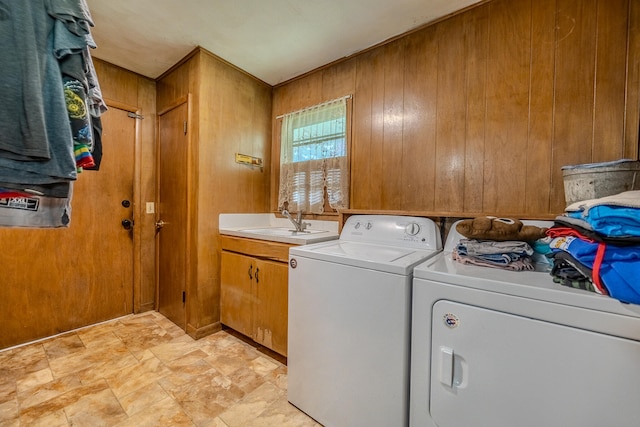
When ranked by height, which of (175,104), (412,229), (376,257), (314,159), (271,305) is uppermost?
(175,104)

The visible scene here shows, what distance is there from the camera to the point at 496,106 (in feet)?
→ 5.20

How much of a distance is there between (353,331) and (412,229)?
0.73 m

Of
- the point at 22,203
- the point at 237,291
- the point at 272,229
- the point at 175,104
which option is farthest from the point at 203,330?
the point at 175,104

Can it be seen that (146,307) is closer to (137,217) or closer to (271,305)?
(137,217)

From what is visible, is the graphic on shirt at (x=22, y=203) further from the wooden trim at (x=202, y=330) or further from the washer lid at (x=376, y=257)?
the wooden trim at (x=202, y=330)

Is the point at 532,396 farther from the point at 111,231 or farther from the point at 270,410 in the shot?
the point at 111,231

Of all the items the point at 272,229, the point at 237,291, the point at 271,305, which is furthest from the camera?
the point at 272,229

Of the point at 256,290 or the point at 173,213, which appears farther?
the point at 173,213

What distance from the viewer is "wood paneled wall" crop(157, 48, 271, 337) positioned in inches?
85.4

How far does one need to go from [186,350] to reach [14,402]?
855mm

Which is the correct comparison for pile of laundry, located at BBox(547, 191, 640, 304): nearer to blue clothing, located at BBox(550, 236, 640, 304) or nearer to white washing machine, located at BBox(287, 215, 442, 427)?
blue clothing, located at BBox(550, 236, 640, 304)

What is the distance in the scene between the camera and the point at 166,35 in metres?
1.97

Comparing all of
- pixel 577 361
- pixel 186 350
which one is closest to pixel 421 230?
pixel 577 361

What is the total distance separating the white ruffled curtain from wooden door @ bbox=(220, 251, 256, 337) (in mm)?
732
